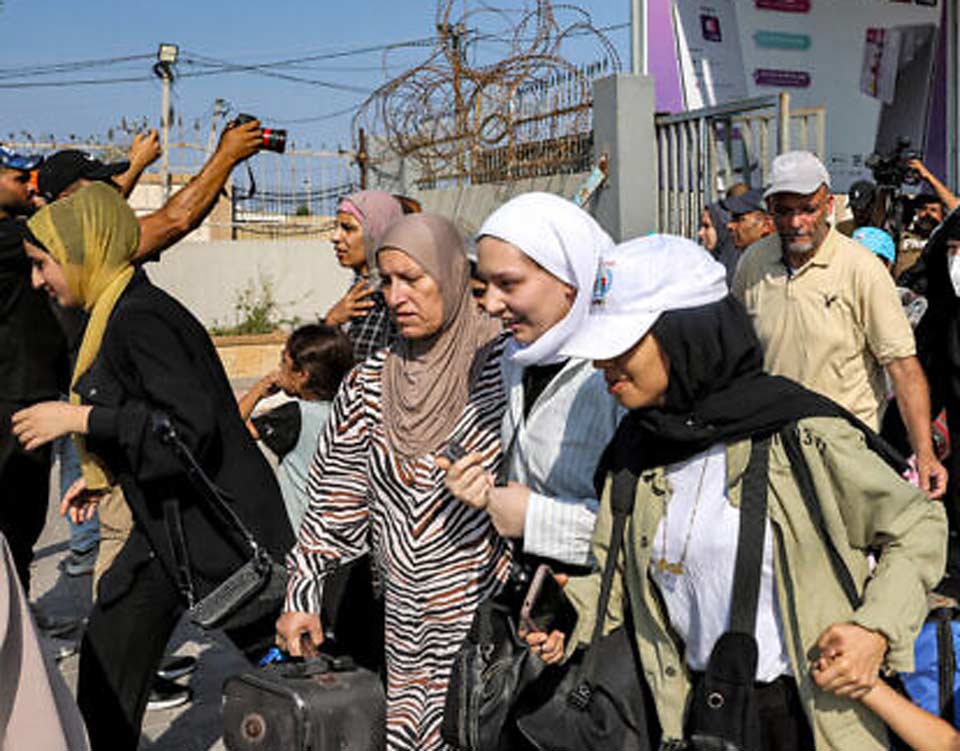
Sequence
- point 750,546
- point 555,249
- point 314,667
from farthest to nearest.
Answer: point 314,667 < point 555,249 < point 750,546

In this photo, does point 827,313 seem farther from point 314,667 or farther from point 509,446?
point 314,667

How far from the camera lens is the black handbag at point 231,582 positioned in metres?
3.27

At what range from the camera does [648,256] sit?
7.16ft

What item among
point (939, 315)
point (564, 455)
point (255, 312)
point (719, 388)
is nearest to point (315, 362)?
point (564, 455)

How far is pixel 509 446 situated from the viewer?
107 inches

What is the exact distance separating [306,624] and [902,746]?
148cm

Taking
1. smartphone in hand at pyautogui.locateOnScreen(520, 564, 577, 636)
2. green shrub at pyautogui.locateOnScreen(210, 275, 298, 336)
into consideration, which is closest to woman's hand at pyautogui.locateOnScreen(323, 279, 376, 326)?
smartphone in hand at pyautogui.locateOnScreen(520, 564, 577, 636)

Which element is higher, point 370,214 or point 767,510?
point 370,214

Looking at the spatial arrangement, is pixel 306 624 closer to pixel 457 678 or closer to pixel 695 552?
pixel 457 678

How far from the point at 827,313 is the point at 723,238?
2.73 metres

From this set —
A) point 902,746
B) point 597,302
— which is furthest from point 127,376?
point 902,746

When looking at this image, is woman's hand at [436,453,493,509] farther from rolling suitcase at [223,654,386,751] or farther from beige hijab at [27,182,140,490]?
beige hijab at [27,182,140,490]

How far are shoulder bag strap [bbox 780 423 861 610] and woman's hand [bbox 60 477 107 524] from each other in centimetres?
244

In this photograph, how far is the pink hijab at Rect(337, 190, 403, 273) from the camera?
15.4 ft
